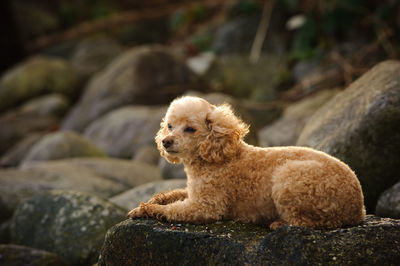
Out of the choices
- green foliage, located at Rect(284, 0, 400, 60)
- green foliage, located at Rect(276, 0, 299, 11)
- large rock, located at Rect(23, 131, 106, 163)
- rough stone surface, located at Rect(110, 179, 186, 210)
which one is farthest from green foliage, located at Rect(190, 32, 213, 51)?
rough stone surface, located at Rect(110, 179, 186, 210)

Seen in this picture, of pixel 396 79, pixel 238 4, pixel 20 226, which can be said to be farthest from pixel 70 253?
pixel 238 4

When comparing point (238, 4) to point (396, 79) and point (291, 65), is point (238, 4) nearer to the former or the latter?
point (291, 65)

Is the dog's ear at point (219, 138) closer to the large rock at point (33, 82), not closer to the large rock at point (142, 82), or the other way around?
the large rock at point (142, 82)

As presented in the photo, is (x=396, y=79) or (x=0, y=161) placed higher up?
(x=396, y=79)

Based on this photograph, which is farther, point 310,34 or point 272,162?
point 310,34

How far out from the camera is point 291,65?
15992mm

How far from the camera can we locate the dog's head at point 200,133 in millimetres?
4488

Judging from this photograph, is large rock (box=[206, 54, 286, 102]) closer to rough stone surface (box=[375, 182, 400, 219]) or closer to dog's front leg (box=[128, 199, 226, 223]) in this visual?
rough stone surface (box=[375, 182, 400, 219])

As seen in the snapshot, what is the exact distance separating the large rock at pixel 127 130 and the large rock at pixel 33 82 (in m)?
4.56

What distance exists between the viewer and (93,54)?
2033 centimetres

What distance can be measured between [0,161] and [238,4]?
10.7 metres

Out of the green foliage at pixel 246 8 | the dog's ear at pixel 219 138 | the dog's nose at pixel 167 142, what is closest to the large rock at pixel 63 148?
the dog's nose at pixel 167 142

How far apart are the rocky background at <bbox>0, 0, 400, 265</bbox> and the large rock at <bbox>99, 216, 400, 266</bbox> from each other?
0.01 meters

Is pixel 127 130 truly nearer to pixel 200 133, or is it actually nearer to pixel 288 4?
pixel 288 4
